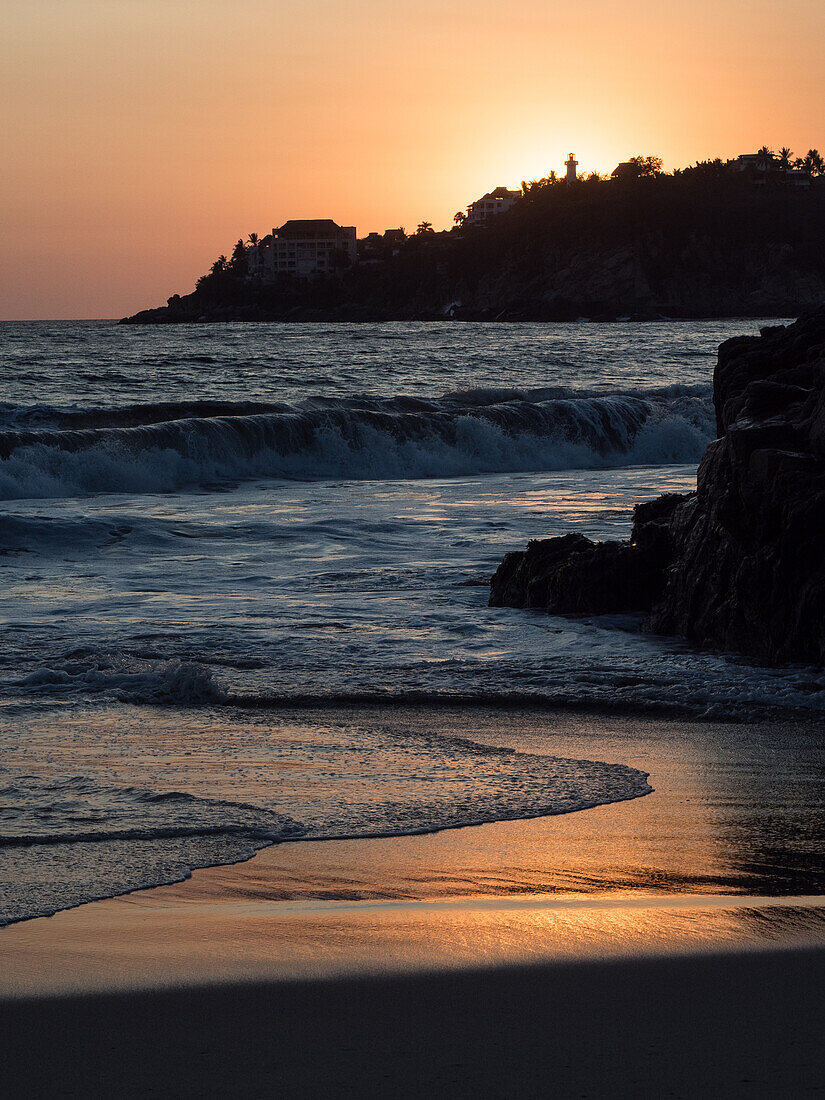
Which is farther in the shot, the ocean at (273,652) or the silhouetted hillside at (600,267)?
the silhouetted hillside at (600,267)

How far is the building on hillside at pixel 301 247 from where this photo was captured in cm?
16675

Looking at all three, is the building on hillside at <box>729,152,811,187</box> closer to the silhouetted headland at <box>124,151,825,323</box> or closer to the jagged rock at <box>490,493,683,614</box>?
the silhouetted headland at <box>124,151,825,323</box>

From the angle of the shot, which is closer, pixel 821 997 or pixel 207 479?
pixel 821 997

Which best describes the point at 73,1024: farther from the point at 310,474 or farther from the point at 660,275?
the point at 660,275

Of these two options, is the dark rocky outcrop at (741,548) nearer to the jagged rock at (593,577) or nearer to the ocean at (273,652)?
the jagged rock at (593,577)

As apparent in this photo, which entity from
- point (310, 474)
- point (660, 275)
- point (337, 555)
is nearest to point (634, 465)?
point (310, 474)

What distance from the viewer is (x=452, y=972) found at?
2.72m

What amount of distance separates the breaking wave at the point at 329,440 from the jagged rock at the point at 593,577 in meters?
11.5

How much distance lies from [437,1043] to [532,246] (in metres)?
142

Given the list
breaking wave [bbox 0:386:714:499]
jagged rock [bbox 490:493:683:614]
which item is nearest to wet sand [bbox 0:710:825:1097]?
jagged rock [bbox 490:493:683:614]

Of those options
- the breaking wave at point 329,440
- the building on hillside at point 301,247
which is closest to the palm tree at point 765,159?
the building on hillside at point 301,247

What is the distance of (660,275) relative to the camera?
130 metres

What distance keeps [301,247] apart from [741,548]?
170 metres

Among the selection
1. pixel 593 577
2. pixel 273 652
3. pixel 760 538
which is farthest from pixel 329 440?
pixel 760 538
